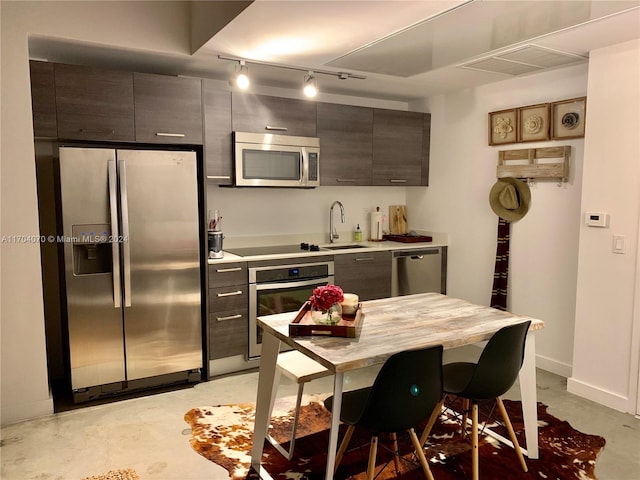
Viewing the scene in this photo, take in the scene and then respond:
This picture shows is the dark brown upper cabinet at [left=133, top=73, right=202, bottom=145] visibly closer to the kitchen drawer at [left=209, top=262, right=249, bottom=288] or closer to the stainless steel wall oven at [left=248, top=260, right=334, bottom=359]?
the kitchen drawer at [left=209, top=262, right=249, bottom=288]

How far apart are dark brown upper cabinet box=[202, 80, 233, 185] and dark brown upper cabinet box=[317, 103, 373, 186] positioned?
883 mm

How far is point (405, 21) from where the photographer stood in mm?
2715

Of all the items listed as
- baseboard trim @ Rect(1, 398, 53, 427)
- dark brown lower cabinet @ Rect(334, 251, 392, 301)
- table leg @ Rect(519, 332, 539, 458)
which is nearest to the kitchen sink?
dark brown lower cabinet @ Rect(334, 251, 392, 301)

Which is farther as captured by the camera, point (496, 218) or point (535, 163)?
point (496, 218)

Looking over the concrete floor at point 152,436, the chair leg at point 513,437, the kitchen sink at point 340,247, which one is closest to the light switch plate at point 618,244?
the concrete floor at point 152,436

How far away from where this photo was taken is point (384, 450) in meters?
2.75

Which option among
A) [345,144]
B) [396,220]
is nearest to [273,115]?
[345,144]

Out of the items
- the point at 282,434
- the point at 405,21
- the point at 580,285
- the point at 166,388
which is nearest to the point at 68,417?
the point at 166,388

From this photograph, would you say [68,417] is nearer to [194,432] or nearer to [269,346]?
[194,432]

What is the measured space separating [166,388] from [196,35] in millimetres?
2562

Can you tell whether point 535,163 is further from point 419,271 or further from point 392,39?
point 392,39

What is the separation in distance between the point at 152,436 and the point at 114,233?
1.35m

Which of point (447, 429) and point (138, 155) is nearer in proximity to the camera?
point (447, 429)

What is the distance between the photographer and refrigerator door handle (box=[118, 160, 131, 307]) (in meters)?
3.31
